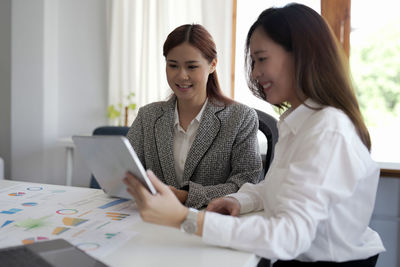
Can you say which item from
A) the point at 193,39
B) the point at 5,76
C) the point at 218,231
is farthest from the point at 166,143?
the point at 5,76

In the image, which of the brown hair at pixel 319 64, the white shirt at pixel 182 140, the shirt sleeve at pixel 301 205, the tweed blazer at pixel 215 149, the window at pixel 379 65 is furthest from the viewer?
the window at pixel 379 65

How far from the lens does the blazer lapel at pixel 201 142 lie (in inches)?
60.8

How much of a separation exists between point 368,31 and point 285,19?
216 cm

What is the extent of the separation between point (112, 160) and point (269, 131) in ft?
3.04

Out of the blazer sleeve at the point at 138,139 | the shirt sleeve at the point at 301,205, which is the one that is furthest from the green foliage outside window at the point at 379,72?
the shirt sleeve at the point at 301,205

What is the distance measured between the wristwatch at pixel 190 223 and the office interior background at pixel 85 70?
2199 mm

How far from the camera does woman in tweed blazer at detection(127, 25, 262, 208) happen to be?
1.55 m

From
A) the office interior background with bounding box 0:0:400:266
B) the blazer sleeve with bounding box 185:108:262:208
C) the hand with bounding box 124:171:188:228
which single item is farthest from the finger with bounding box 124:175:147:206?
the office interior background with bounding box 0:0:400:266

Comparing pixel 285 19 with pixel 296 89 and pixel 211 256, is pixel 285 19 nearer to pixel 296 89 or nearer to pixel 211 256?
pixel 296 89

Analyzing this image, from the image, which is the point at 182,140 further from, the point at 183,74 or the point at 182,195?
the point at 182,195

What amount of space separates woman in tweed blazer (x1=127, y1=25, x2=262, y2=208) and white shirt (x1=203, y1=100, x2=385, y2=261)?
1.71ft

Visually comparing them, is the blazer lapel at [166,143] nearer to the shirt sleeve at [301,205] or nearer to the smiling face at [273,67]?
the smiling face at [273,67]

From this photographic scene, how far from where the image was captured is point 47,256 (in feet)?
2.41

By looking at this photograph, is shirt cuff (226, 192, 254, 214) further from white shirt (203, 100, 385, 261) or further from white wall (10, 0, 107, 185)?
white wall (10, 0, 107, 185)
